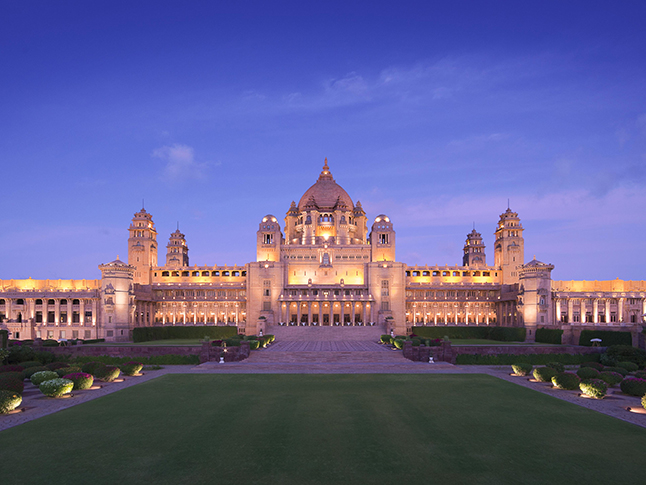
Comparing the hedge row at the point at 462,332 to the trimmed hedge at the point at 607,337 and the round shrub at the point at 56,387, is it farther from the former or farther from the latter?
the round shrub at the point at 56,387

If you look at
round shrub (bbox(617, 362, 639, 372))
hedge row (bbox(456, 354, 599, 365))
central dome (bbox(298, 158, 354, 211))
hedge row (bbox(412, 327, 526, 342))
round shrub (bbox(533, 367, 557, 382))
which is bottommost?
hedge row (bbox(412, 327, 526, 342))

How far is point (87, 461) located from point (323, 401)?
42.7 ft

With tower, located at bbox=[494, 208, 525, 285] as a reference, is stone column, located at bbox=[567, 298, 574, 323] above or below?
below

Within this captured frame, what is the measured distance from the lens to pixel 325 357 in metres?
50.2

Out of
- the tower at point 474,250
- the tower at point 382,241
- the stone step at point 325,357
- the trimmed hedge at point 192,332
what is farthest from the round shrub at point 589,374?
the tower at point 474,250

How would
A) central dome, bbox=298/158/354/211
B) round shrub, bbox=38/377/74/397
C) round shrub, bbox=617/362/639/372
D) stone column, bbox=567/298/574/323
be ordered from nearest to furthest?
1. round shrub, bbox=38/377/74/397
2. round shrub, bbox=617/362/639/372
3. stone column, bbox=567/298/574/323
4. central dome, bbox=298/158/354/211

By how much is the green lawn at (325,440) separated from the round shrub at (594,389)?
10.9ft

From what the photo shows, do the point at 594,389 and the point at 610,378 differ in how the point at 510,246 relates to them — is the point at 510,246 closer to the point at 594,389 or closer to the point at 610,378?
the point at 610,378

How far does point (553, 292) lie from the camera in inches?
3556

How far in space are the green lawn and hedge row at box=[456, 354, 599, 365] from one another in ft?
55.3

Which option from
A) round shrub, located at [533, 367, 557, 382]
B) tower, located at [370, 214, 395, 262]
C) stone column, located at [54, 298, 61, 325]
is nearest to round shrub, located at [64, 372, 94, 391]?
round shrub, located at [533, 367, 557, 382]

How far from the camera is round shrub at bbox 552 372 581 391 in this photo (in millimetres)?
30406

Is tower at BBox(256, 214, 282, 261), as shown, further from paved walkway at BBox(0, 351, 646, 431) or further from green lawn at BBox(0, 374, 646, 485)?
green lawn at BBox(0, 374, 646, 485)

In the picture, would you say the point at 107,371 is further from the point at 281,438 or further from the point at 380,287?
the point at 380,287
